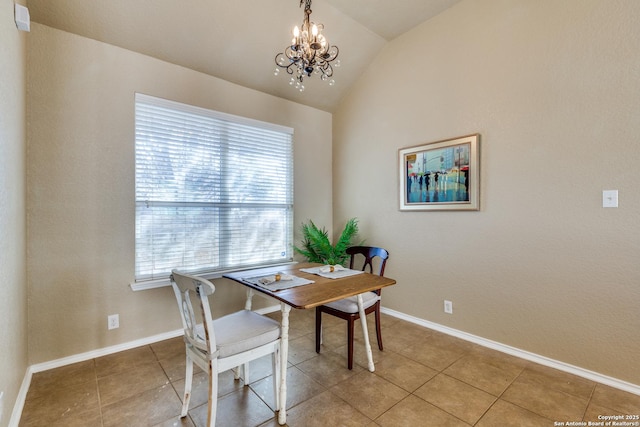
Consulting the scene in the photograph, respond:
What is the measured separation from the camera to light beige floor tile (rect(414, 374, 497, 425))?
1.75 meters

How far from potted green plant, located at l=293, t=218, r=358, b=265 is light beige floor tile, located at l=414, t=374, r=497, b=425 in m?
1.56

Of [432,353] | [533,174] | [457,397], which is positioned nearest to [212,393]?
[457,397]

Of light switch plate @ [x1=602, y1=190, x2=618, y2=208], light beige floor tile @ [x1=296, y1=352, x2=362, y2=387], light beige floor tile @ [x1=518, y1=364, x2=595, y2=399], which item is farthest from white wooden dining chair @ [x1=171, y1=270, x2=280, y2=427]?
light switch plate @ [x1=602, y1=190, x2=618, y2=208]

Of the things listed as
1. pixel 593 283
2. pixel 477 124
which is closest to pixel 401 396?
A: pixel 593 283

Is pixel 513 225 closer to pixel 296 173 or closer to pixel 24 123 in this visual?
pixel 296 173

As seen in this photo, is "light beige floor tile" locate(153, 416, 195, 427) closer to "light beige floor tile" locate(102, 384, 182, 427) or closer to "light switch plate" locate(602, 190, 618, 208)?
"light beige floor tile" locate(102, 384, 182, 427)

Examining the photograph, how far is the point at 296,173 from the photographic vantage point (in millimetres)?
3703

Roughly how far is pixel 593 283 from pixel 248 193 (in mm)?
3129

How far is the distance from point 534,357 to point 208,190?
327cm

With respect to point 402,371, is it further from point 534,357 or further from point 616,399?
point 616,399

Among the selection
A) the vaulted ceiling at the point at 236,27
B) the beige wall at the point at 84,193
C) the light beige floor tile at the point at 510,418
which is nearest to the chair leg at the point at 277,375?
the light beige floor tile at the point at 510,418

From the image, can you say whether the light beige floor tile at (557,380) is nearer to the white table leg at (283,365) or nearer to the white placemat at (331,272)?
the white placemat at (331,272)

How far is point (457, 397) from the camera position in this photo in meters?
1.89

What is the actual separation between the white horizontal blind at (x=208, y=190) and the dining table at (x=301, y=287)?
0.93 metres
